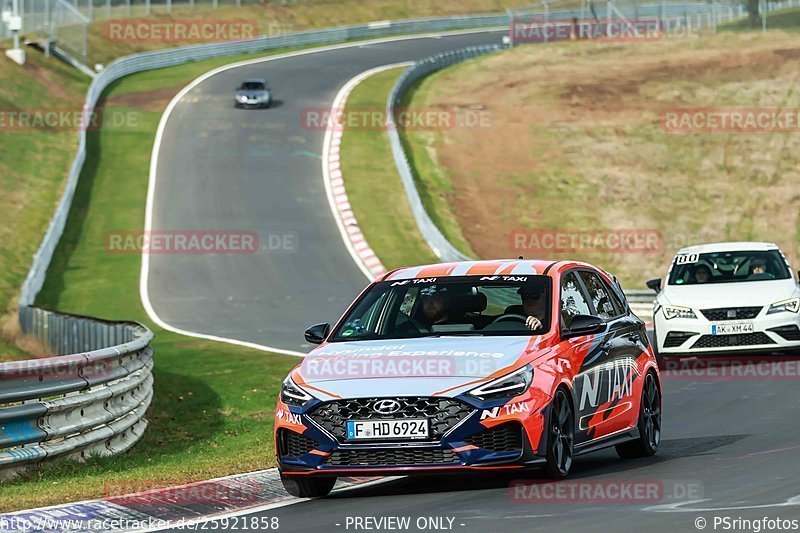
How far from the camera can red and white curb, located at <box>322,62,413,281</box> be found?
117 ft

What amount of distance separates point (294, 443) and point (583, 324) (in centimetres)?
220

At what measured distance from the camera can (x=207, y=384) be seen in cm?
2042

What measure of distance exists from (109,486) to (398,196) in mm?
32842

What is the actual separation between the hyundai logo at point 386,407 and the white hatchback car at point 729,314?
1009cm

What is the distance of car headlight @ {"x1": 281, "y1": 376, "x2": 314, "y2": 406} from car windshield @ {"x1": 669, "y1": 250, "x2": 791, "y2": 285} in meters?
10.8

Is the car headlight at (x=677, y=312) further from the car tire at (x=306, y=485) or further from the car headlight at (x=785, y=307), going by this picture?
the car tire at (x=306, y=485)

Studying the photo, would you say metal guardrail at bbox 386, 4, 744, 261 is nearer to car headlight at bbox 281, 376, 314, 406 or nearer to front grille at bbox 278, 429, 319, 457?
car headlight at bbox 281, 376, 314, 406

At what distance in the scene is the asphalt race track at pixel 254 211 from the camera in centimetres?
Result: 3019

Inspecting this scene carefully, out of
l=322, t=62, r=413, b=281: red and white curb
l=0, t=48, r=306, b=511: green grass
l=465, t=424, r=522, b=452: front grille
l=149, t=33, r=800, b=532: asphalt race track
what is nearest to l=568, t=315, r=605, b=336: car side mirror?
l=149, t=33, r=800, b=532: asphalt race track

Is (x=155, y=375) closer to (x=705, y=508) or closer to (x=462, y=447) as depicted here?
(x=462, y=447)

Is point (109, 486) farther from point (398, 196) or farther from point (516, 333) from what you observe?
point (398, 196)

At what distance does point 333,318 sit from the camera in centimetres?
2912

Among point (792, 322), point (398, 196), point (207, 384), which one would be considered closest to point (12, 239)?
point (398, 196)

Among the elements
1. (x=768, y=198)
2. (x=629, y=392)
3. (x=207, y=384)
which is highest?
(x=629, y=392)
